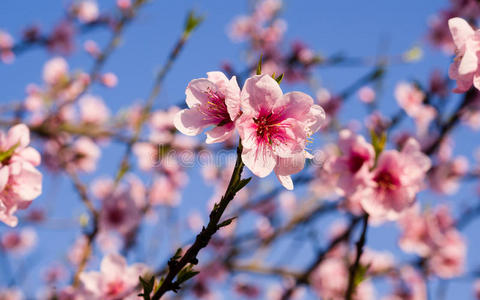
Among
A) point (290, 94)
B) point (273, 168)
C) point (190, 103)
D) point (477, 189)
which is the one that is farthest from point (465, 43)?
point (477, 189)

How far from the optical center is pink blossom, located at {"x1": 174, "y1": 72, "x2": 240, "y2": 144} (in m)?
1.35

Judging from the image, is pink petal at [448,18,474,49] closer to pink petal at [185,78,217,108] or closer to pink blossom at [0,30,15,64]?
pink petal at [185,78,217,108]

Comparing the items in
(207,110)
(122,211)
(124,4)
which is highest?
(124,4)

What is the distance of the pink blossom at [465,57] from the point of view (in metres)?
1.30

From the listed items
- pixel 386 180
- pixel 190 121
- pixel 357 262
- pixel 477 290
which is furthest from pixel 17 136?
pixel 477 290

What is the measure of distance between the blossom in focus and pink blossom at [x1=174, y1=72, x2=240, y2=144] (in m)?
0.68

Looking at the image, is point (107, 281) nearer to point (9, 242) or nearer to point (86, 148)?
point (86, 148)

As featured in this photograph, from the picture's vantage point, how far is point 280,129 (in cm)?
140

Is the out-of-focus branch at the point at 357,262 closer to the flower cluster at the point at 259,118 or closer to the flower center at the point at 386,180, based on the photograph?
the flower center at the point at 386,180

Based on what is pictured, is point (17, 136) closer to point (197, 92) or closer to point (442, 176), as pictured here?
point (197, 92)

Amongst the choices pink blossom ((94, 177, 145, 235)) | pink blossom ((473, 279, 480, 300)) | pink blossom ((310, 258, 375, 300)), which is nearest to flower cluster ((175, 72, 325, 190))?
pink blossom ((94, 177, 145, 235))

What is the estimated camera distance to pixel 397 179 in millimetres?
2078

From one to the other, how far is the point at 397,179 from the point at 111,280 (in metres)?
1.63

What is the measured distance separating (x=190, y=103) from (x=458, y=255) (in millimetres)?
5054
